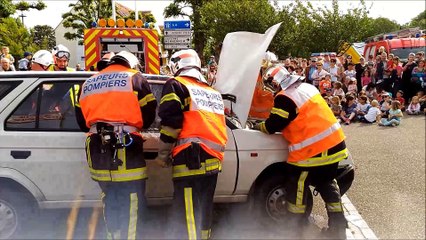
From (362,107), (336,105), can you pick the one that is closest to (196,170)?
(336,105)

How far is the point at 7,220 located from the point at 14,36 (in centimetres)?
2921

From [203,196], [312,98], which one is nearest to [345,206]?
[312,98]

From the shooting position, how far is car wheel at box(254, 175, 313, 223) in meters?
3.96

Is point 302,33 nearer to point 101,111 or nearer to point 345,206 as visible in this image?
point 345,206

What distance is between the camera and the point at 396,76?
10703 mm

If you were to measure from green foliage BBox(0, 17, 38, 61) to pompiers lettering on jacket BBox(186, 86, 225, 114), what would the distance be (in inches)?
1040

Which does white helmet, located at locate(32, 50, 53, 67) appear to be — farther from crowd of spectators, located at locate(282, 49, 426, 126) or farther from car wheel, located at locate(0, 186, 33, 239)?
crowd of spectators, located at locate(282, 49, 426, 126)

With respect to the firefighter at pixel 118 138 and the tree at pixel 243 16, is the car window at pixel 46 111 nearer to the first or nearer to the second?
the firefighter at pixel 118 138

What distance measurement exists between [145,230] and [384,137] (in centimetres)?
491

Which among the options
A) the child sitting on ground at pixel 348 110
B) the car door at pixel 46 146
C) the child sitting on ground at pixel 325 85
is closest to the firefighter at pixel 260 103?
the car door at pixel 46 146

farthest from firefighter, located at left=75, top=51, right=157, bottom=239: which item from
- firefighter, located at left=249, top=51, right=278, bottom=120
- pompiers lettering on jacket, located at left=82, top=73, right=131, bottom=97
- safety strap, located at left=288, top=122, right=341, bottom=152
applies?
firefighter, located at left=249, top=51, right=278, bottom=120

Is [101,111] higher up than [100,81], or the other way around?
[100,81]

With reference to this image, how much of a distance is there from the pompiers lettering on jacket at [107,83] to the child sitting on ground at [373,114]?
23.6 feet

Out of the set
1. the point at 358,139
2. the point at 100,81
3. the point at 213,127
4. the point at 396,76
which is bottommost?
the point at 358,139
